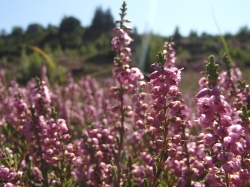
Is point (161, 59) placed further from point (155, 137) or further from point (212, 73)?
point (155, 137)

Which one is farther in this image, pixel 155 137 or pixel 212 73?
pixel 155 137

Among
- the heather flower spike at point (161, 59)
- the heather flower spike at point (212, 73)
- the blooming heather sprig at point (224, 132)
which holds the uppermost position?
the heather flower spike at point (161, 59)

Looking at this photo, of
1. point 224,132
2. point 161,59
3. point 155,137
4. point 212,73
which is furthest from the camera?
point 155,137

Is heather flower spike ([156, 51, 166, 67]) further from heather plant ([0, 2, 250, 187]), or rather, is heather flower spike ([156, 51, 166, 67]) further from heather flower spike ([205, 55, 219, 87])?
heather flower spike ([205, 55, 219, 87])

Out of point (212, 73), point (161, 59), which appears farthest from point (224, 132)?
point (161, 59)

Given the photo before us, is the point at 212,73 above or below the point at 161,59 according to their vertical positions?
below

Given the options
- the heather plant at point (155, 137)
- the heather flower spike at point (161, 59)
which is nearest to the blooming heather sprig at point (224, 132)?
the heather plant at point (155, 137)

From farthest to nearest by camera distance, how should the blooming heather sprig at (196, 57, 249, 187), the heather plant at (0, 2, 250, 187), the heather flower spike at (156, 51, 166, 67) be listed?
1. the heather flower spike at (156, 51, 166, 67)
2. the heather plant at (0, 2, 250, 187)
3. the blooming heather sprig at (196, 57, 249, 187)

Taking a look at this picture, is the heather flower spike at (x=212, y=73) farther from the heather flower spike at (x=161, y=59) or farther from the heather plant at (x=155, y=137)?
the heather flower spike at (x=161, y=59)

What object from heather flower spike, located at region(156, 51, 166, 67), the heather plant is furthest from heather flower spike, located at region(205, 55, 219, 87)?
heather flower spike, located at region(156, 51, 166, 67)

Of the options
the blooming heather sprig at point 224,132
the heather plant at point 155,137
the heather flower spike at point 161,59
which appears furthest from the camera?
the heather flower spike at point 161,59

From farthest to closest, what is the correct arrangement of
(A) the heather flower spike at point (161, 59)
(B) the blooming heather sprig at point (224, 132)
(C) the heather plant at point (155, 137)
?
(A) the heather flower spike at point (161, 59) < (C) the heather plant at point (155, 137) < (B) the blooming heather sprig at point (224, 132)

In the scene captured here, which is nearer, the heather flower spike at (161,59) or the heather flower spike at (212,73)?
the heather flower spike at (212,73)

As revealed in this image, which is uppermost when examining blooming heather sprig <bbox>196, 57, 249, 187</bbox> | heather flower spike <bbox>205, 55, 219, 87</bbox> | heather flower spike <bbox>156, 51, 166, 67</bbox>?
heather flower spike <bbox>156, 51, 166, 67</bbox>
